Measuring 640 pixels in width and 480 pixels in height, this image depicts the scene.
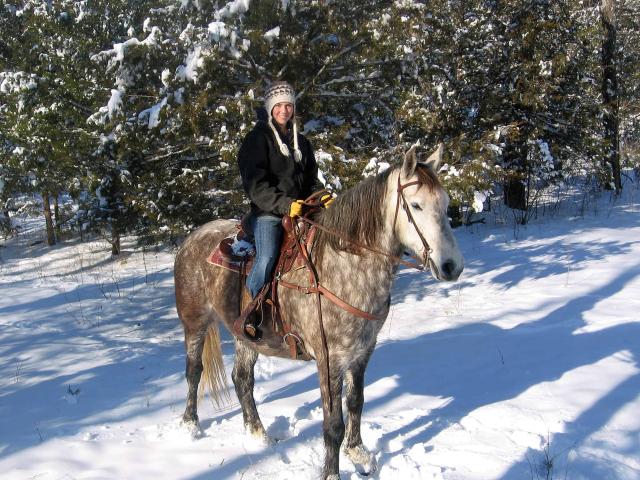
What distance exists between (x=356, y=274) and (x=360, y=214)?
1.49 ft

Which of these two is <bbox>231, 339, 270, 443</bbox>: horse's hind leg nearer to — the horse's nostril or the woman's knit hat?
the woman's knit hat

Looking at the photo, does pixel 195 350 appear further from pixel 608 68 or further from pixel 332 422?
pixel 608 68

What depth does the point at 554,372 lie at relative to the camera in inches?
217

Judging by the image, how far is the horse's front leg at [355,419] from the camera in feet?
13.1

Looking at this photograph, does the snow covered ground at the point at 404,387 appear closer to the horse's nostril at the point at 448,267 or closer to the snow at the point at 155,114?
the horse's nostril at the point at 448,267

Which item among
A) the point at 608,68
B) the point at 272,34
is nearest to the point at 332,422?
the point at 272,34

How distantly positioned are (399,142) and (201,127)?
14.1 ft

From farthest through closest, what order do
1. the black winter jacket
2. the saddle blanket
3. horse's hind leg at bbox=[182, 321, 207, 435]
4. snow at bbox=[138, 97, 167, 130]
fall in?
snow at bbox=[138, 97, 167, 130], horse's hind leg at bbox=[182, 321, 207, 435], the saddle blanket, the black winter jacket

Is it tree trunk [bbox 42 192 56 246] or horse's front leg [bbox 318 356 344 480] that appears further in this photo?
tree trunk [bbox 42 192 56 246]

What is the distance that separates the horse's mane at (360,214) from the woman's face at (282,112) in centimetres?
90

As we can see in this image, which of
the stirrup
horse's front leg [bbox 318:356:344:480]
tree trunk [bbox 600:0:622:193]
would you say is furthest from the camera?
tree trunk [bbox 600:0:622:193]

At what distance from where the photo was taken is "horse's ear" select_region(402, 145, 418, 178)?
121 inches

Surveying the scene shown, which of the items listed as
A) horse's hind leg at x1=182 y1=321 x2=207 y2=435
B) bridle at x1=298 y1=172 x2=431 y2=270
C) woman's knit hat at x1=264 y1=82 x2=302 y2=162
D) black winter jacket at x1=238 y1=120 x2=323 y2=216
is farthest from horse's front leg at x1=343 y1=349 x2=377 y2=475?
woman's knit hat at x1=264 y1=82 x2=302 y2=162

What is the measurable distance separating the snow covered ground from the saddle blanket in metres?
1.62
